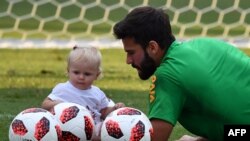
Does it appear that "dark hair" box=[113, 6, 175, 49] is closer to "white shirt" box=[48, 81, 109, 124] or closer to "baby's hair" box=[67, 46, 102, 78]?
"baby's hair" box=[67, 46, 102, 78]

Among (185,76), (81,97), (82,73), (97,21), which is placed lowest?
(97,21)

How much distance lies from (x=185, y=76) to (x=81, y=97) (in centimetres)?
91

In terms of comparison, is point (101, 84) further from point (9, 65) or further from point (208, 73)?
point (208, 73)

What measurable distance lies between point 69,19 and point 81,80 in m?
8.91

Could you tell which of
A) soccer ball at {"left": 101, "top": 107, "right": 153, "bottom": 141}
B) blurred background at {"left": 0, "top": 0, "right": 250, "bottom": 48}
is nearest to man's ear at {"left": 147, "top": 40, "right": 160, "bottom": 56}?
soccer ball at {"left": 101, "top": 107, "right": 153, "bottom": 141}

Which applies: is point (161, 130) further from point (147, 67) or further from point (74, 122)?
point (74, 122)

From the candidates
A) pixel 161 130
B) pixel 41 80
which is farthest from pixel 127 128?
pixel 41 80

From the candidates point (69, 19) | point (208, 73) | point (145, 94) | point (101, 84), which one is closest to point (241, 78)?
point (208, 73)

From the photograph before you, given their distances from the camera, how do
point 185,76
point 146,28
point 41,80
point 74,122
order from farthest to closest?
point 41,80 → point 74,122 → point 146,28 → point 185,76

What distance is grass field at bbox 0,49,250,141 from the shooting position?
5953mm

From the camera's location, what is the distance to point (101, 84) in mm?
7121

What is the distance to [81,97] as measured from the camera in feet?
14.7

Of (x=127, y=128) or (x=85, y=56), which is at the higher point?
(x=85, y=56)

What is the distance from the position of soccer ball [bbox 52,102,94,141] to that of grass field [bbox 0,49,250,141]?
77 cm
